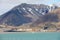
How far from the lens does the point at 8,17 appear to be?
192375 millimetres

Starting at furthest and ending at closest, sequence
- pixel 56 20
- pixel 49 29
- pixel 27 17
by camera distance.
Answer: pixel 27 17 → pixel 56 20 → pixel 49 29

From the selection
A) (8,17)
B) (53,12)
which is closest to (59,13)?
(53,12)

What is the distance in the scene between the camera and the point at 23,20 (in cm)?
18888

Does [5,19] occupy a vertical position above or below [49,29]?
above

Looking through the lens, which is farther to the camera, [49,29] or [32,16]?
[32,16]

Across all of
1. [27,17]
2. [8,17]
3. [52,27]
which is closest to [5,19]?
[8,17]

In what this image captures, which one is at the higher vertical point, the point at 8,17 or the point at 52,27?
the point at 8,17

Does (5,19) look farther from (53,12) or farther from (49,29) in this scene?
(49,29)

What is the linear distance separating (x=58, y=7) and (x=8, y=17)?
41349mm

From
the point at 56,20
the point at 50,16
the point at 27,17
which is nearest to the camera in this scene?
the point at 56,20

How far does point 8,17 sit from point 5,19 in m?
3.90

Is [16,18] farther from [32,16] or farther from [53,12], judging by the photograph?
[53,12]

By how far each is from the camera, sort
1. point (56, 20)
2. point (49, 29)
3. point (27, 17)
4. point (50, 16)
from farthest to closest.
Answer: point (27, 17), point (50, 16), point (56, 20), point (49, 29)

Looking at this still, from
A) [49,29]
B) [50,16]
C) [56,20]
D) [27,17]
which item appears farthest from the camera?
[27,17]
